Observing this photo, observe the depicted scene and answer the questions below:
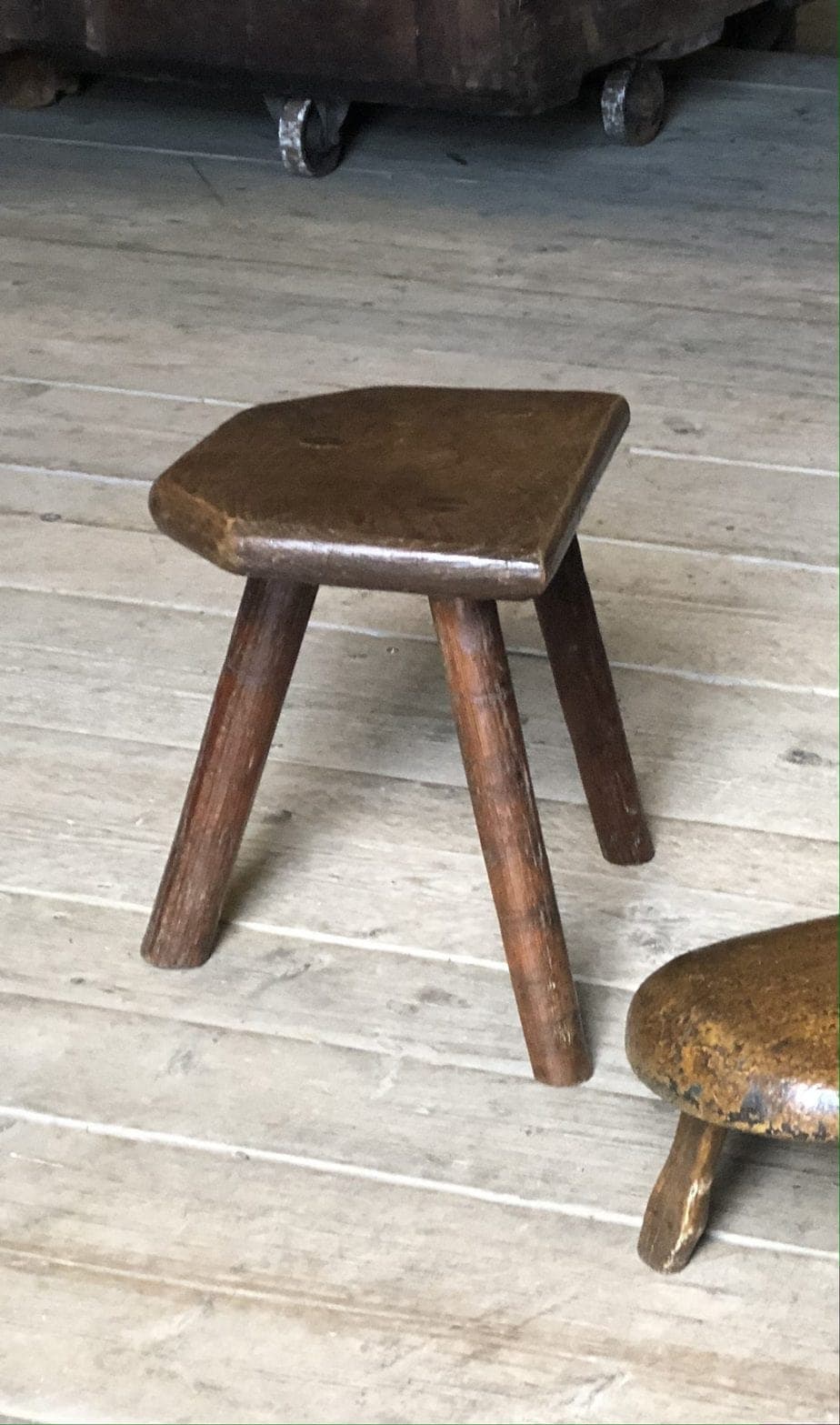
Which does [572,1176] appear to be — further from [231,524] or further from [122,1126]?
[231,524]

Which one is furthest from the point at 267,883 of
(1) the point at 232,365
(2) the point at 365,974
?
(1) the point at 232,365

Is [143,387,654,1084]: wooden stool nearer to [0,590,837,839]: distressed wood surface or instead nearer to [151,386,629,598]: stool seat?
[151,386,629,598]: stool seat

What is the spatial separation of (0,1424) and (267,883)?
19.2 inches

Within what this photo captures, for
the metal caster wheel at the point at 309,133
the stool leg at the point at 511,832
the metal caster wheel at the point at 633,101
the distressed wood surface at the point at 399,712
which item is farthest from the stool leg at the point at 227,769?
the metal caster wheel at the point at 633,101

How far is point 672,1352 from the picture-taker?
1.00 m

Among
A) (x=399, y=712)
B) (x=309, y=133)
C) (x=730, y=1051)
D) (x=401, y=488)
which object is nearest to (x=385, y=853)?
(x=399, y=712)

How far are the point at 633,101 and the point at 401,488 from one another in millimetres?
1877

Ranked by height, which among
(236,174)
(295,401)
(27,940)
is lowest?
(236,174)

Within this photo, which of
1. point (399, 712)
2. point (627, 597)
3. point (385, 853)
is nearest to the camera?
point (385, 853)

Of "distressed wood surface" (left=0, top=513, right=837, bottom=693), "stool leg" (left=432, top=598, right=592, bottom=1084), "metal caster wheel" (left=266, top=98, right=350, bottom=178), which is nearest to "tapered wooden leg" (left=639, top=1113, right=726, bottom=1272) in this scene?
"stool leg" (left=432, top=598, right=592, bottom=1084)

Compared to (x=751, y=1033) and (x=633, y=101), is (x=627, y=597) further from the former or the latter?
(x=633, y=101)

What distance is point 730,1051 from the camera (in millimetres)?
959

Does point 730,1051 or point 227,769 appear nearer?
point 730,1051

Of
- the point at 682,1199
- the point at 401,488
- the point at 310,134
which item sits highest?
the point at 401,488
